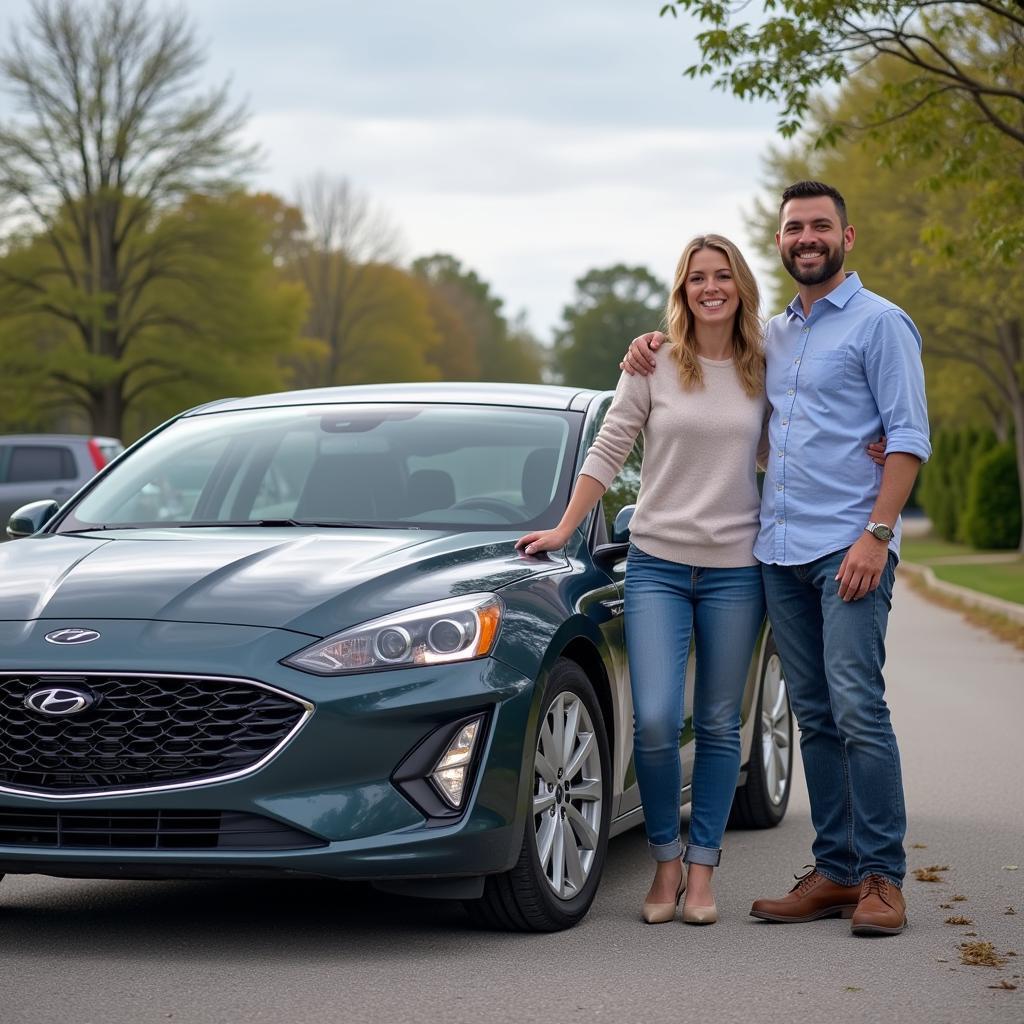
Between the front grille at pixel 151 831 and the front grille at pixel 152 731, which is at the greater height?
the front grille at pixel 152 731

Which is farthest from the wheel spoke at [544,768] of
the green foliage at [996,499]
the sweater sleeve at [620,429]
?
the green foliage at [996,499]

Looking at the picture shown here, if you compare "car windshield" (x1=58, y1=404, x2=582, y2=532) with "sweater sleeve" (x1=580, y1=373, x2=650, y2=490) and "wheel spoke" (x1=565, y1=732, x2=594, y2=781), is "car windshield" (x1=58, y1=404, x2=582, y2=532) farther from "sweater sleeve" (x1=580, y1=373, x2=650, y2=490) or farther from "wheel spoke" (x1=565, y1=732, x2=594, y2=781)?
"wheel spoke" (x1=565, y1=732, x2=594, y2=781)

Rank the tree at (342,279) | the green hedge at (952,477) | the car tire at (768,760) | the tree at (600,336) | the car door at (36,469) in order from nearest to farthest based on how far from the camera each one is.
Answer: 1. the car tire at (768,760)
2. the car door at (36,469)
3. the green hedge at (952,477)
4. the tree at (342,279)
5. the tree at (600,336)

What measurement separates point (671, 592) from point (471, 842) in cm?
107

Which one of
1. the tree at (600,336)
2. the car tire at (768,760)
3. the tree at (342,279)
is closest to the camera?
the car tire at (768,760)

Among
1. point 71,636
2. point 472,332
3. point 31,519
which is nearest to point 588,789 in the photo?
point 71,636

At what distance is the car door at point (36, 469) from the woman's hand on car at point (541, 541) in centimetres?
1818

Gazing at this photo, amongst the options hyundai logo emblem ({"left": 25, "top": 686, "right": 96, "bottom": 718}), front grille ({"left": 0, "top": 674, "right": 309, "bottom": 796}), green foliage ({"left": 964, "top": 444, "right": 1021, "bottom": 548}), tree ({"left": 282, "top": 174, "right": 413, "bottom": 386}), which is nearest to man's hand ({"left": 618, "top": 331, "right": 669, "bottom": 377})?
front grille ({"left": 0, "top": 674, "right": 309, "bottom": 796})

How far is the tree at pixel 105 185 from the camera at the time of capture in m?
42.8

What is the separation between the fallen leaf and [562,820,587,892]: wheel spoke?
3.45 feet

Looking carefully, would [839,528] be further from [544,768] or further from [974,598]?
[974,598]

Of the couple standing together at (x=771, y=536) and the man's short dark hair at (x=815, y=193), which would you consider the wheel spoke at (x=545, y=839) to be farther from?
the man's short dark hair at (x=815, y=193)

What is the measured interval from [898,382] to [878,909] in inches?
57.0

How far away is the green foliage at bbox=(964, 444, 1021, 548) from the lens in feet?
118
